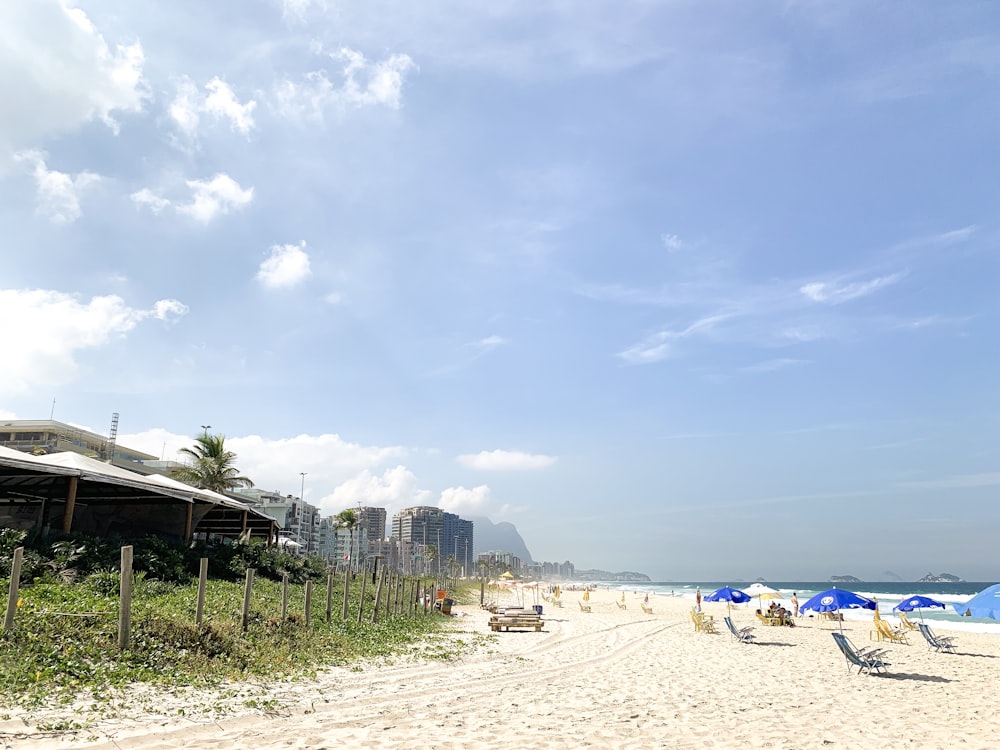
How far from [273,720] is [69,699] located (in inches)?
91.7

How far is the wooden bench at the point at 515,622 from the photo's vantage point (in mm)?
21503

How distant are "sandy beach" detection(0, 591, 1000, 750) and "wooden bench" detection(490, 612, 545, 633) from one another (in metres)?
5.48

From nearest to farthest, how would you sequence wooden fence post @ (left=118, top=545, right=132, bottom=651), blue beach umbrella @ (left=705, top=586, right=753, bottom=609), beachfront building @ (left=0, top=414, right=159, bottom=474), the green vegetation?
1. the green vegetation
2. wooden fence post @ (left=118, top=545, right=132, bottom=651)
3. blue beach umbrella @ (left=705, top=586, right=753, bottom=609)
4. beachfront building @ (left=0, top=414, right=159, bottom=474)

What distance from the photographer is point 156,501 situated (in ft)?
77.4

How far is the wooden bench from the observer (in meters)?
21.5

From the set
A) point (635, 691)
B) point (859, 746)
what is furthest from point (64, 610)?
point (859, 746)

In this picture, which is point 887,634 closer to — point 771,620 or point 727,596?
point 727,596

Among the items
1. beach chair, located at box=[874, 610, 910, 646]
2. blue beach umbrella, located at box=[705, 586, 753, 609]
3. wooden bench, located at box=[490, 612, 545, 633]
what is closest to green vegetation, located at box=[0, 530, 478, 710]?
wooden bench, located at box=[490, 612, 545, 633]

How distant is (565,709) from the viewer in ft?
30.2

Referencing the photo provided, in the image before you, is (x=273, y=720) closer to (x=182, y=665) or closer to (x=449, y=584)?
(x=182, y=665)

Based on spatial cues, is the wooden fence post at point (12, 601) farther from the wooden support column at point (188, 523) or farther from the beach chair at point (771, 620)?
the beach chair at point (771, 620)

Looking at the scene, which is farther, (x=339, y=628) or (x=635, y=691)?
(x=339, y=628)

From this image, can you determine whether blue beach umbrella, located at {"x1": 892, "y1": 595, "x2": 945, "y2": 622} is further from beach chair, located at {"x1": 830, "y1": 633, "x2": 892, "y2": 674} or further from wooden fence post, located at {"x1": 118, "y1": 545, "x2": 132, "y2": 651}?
wooden fence post, located at {"x1": 118, "y1": 545, "x2": 132, "y2": 651}

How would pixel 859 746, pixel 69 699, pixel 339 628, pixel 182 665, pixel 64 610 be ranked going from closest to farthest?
pixel 69 699 < pixel 859 746 < pixel 182 665 < pixel 64 610 < pixel 339 628
